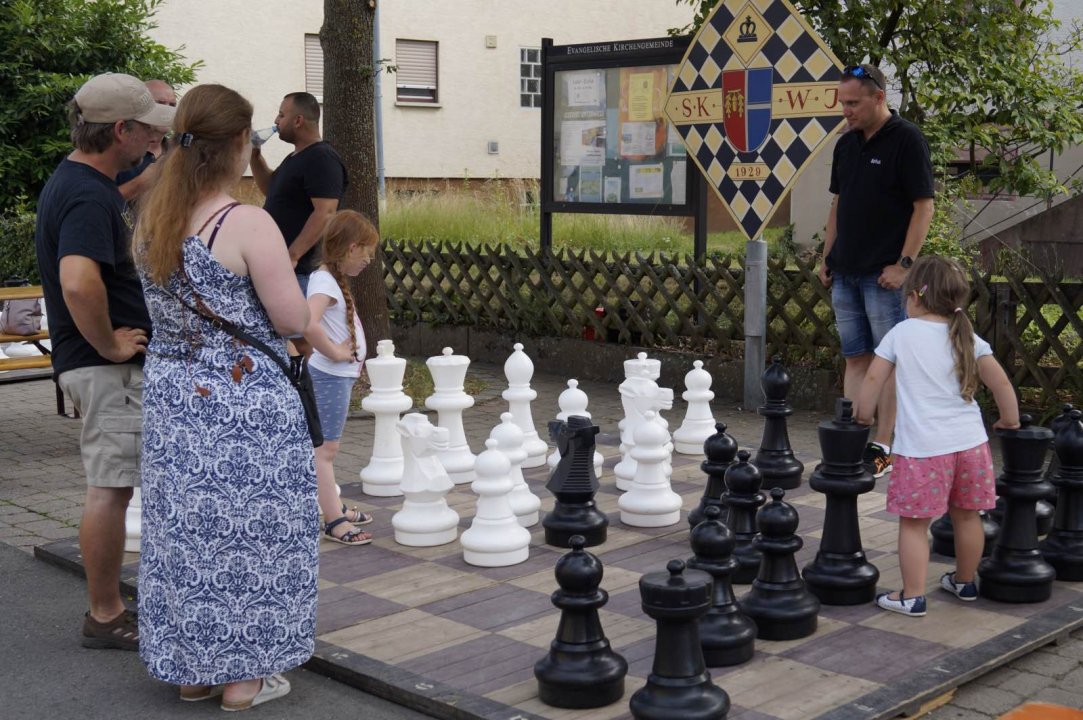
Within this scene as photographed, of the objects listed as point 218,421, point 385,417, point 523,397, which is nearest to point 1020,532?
point 523,397

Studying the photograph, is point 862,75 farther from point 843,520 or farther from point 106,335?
point 106,335

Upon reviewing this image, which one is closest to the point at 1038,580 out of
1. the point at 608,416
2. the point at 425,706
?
the point at 425,706

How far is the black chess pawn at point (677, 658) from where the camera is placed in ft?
10.9

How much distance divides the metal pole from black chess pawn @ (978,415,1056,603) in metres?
3.86

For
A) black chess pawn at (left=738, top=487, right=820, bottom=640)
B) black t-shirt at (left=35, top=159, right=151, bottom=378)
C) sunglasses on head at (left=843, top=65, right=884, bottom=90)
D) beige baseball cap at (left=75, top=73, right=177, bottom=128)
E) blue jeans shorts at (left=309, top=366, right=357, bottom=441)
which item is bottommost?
black chess pawn at (left=738, top=487, right=820, bottom=640)

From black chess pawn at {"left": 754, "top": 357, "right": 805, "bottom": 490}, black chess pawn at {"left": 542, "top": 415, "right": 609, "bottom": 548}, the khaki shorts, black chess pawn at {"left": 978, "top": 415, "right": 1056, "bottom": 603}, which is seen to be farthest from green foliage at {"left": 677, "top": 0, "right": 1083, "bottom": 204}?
the khaki shorts

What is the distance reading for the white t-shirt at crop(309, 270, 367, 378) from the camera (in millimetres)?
5041

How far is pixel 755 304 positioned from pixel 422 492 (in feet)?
12.3

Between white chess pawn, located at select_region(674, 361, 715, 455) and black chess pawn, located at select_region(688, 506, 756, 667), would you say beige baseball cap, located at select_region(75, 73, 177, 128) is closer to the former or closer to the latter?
black chess pawn, located at select_region(688, 506, 756, 667)

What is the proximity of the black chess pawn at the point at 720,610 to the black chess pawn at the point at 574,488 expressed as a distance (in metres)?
1.00

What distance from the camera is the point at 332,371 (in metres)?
5.13

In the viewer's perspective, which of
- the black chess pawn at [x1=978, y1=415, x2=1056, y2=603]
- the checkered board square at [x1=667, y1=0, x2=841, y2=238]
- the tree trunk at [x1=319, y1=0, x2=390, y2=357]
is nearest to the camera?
the black chess pawn at [x1=978, y1=415, x2=1056, y2=603]

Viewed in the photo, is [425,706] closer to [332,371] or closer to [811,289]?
[332,371]

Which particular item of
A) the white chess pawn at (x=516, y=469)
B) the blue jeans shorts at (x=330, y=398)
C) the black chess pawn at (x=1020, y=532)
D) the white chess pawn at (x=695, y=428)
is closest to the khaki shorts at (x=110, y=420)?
the blue jeans shorts at (x=330, y=398)
